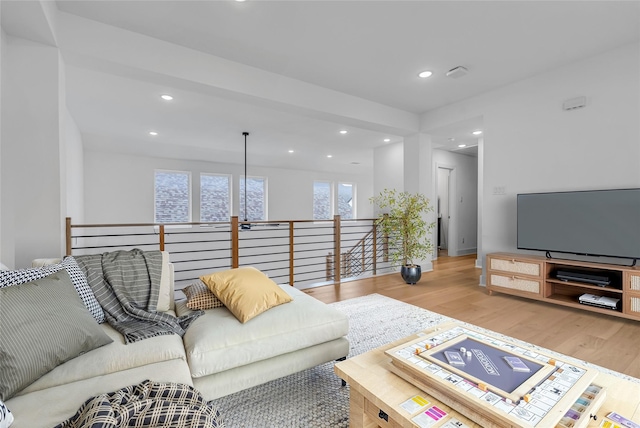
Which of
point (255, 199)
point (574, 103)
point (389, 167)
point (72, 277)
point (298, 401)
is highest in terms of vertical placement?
point (574, 103)

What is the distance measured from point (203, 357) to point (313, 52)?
110 inches

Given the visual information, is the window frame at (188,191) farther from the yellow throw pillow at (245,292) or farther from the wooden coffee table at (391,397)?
the wooden coffee table at (391,397)

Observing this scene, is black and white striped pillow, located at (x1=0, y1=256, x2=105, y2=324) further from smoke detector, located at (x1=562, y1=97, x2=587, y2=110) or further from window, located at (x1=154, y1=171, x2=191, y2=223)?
window, located at (x1=154, y1=171, x2=191, y2=223)

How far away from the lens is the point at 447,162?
665 centimetres

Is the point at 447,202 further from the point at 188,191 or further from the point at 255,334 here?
the point at 255,334

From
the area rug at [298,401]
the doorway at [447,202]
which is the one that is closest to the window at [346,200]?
the doorway at [447,202]

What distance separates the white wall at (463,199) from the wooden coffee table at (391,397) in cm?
580

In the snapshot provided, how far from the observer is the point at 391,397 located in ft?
3.60

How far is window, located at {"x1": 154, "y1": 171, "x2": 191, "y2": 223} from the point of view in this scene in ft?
21.7

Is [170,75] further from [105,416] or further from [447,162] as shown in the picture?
[447,162]

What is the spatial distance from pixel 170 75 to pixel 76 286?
6.68ft

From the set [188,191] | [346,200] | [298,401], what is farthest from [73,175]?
[346,200]

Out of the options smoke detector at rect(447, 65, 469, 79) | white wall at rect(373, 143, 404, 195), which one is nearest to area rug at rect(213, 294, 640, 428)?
smoke detector at rect(447, 65, 469, 79)

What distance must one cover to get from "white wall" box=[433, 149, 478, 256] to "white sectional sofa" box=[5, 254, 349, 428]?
18.5 ft
